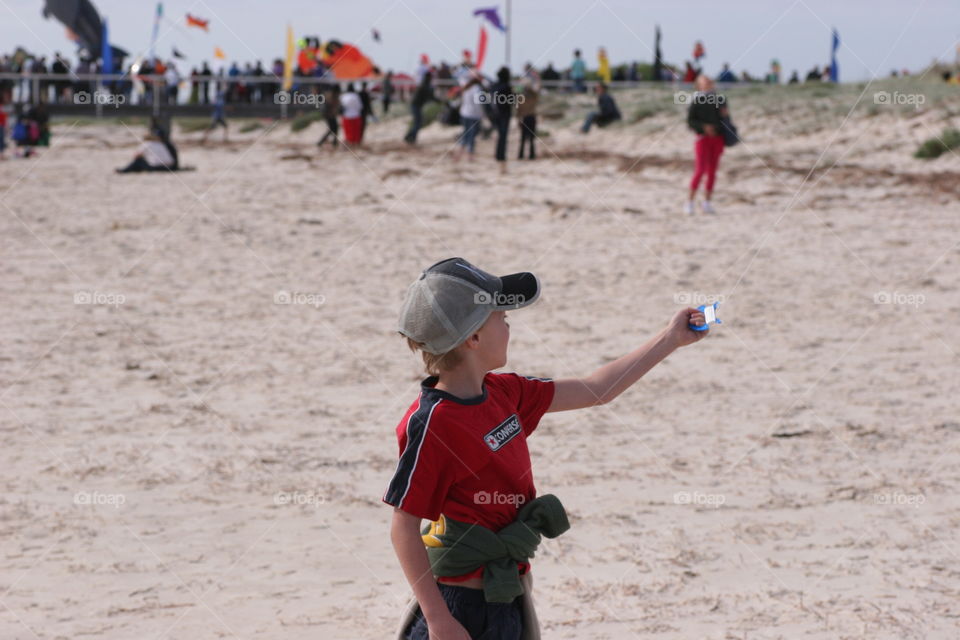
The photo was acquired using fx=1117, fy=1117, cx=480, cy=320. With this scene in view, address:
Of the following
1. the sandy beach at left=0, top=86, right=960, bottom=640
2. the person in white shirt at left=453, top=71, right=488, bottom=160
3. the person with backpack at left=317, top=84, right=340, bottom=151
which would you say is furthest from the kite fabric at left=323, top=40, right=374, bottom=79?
the sandy beach at left=0, top=86, right=960, bottom=640

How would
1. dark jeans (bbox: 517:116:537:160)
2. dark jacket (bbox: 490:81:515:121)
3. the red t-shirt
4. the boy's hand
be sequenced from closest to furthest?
the red t-shirt, the boy's hand, dark jacket (bbox: 490:81:515:121), dark jeans (bbox: 517:116:537:160)

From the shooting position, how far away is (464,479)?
2350 mm

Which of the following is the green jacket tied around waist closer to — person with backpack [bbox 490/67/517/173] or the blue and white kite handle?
the blue and white kite handle

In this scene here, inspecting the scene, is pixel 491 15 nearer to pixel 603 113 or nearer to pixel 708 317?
pixel 603 113

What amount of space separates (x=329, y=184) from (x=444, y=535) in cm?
1494

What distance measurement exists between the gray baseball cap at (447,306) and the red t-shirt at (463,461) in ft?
0.41

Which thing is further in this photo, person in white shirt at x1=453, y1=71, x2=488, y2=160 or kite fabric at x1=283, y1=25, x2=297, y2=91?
kite fabric at x1=283, y1=25, x2=297, y2=91

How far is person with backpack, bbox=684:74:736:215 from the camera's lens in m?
12.0

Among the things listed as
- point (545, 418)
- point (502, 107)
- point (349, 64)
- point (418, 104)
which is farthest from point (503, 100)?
point (545, 418)

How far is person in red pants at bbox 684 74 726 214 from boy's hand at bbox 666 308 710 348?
9556mm

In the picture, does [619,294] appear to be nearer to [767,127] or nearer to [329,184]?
[329,184]

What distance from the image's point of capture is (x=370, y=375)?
7195 mm

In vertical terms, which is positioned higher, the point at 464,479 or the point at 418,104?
the point at 418,104

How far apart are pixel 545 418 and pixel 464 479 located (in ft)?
12.7
